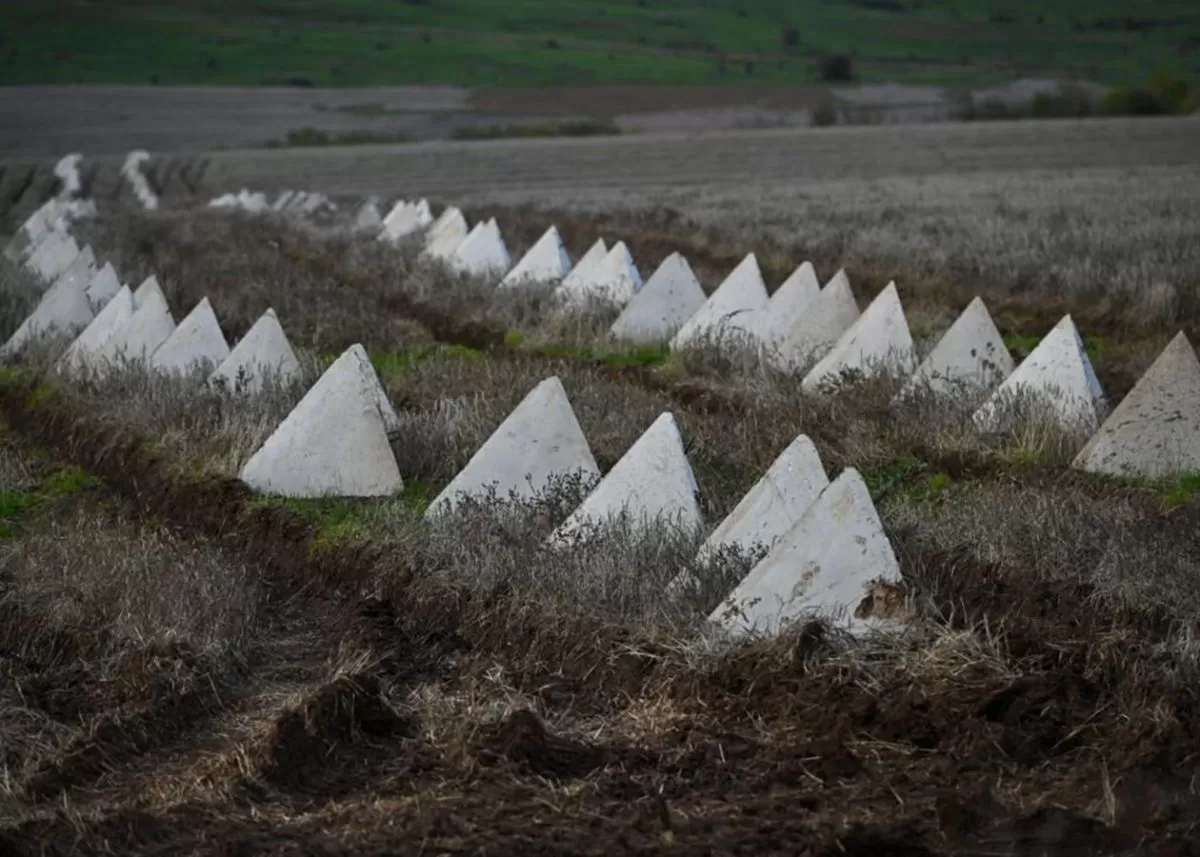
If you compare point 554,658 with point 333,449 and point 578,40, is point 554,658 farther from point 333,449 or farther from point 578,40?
point 578,40

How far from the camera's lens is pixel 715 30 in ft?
438

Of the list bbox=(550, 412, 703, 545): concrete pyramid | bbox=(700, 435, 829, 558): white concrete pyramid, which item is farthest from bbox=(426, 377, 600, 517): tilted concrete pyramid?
bbox=(700, 435, 829, 558): white concrete pyramid

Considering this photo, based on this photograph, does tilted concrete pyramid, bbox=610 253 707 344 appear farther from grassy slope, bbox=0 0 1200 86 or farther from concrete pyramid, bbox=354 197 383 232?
grassy slope, bbox=0 0 1200 86

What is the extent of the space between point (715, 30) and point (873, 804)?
13024cm

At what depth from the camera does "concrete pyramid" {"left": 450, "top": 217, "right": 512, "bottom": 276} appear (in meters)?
22.2

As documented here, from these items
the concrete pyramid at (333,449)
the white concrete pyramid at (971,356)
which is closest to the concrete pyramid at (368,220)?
the white concrete pyramid at (971,356)

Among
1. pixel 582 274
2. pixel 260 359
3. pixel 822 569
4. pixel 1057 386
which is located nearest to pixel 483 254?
pixel 582 274

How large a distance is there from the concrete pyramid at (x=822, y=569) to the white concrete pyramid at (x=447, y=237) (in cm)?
1598

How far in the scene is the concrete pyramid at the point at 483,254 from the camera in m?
22.2

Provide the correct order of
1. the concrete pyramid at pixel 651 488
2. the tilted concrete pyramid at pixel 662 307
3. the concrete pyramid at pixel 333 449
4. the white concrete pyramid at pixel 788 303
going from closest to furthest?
the concrete pyramid at pixel 651 488 → the concrete pyramid at pixel 333 449 → the white concrete pyramid at pixel 788 303 → the tilted concrete pyramid at pixel 662 307

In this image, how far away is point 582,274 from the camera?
19266mm

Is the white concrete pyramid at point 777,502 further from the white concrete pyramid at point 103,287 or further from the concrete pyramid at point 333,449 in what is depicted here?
the white concrete pyramid at point 103,287

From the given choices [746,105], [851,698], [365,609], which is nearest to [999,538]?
[851,698]

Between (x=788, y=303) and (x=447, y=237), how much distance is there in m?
9.66
